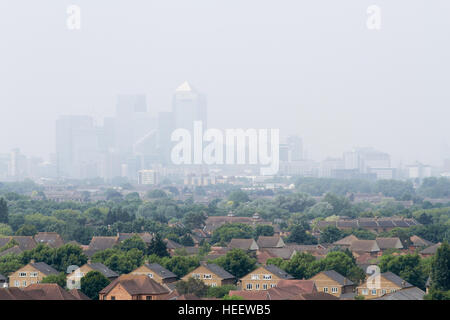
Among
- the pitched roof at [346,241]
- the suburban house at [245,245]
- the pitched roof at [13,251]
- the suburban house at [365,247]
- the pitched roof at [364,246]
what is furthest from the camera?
the pitched roof at [346,241]

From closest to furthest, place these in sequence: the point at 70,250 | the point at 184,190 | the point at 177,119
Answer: the point at 70,250
the point at 184,190
the point at 177,119

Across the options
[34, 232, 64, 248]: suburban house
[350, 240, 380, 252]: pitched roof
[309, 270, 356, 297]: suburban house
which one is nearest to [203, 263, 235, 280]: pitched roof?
[309, 270, 356, 297]: suburban house

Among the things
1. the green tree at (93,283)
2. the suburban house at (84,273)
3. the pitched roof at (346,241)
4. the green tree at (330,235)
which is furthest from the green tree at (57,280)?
the green tree at (330,235)

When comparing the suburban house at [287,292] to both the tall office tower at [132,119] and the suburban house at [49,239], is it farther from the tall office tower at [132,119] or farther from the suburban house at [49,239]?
the tall office tower at [132,119]

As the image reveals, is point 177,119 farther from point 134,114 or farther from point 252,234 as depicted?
point 252,234
